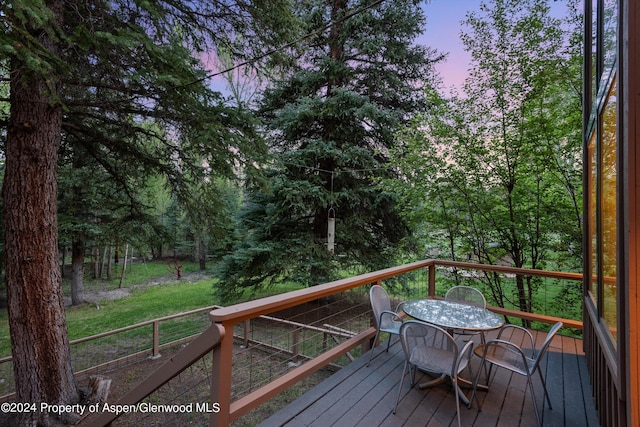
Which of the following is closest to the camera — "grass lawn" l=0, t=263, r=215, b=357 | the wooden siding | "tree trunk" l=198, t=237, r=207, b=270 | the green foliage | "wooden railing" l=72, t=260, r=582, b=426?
the wooden siding

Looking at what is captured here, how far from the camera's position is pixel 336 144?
24.4 feet

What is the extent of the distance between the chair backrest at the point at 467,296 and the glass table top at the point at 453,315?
1.51 ft

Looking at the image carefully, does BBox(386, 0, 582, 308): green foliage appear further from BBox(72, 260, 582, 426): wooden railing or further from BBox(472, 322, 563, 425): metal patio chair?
BBox(72, 260, 582, 426): wooden railing

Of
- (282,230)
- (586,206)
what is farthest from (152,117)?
(586,206)

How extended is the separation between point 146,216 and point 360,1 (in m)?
7.39

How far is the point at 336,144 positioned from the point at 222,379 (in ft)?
21.5

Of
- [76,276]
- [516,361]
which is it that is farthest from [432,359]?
[76,276]

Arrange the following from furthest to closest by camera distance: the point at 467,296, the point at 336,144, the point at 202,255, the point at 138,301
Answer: the point at 202,255 → the point at 138,301 → the point at 336,144 → the point at 467,296

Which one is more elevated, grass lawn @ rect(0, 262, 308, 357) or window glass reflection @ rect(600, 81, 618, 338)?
window glass reflection @ rect(600, 81, 618, 338)

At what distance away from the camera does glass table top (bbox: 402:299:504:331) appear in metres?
2.42

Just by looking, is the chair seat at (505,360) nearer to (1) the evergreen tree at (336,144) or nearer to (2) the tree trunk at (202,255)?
(1) the evergreen tree at (336,144)

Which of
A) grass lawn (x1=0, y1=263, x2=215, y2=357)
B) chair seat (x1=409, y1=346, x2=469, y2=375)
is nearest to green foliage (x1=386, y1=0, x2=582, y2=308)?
chair seat (x1=409, y1=346, x2=469, y2=375)

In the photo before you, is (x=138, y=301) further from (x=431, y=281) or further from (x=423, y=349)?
(x=423, y=349)

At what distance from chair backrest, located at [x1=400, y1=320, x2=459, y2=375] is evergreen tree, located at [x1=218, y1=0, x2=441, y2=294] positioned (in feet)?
15.2
